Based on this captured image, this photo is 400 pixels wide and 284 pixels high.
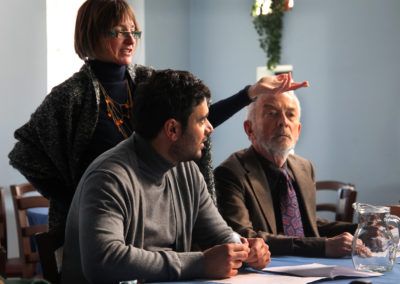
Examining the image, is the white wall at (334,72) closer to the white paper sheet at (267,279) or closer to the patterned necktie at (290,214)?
the patterned necktie at (290,214)

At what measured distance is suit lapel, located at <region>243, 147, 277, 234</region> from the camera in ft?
7.11

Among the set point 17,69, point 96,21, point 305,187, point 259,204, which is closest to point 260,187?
point 259,204

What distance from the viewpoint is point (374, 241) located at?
157 cm

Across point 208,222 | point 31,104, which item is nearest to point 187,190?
point 208,222

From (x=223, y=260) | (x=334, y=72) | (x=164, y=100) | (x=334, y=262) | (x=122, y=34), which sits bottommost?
(x=334, y=262)

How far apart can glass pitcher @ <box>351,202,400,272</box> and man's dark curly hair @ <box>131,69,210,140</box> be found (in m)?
0.59

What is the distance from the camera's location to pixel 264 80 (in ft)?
6.73

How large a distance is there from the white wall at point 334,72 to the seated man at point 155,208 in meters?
3.54

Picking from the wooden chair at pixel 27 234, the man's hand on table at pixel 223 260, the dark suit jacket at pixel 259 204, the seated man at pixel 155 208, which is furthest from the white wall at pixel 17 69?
the man's hand on table at pixel 223 260

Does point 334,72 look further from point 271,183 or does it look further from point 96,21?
point 96,21

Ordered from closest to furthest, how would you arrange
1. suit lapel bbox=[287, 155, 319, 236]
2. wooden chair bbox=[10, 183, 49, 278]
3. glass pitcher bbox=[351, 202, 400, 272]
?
glass pitcher bbox=[351, 202, 400, 272], suit lapel bbox=[287, 155, 319, 236], wooden chair bbox=[10, 183, 49, 278]

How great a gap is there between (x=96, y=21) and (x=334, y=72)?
144 inches

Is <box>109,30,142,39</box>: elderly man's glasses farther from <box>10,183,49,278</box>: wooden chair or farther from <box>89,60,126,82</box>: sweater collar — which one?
<box>10,183,49,278</box>: wooden chair

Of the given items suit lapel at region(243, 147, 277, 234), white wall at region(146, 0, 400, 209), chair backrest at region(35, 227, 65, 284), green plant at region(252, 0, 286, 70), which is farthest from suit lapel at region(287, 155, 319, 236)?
green plant at region(252, 0, 286, 70)
